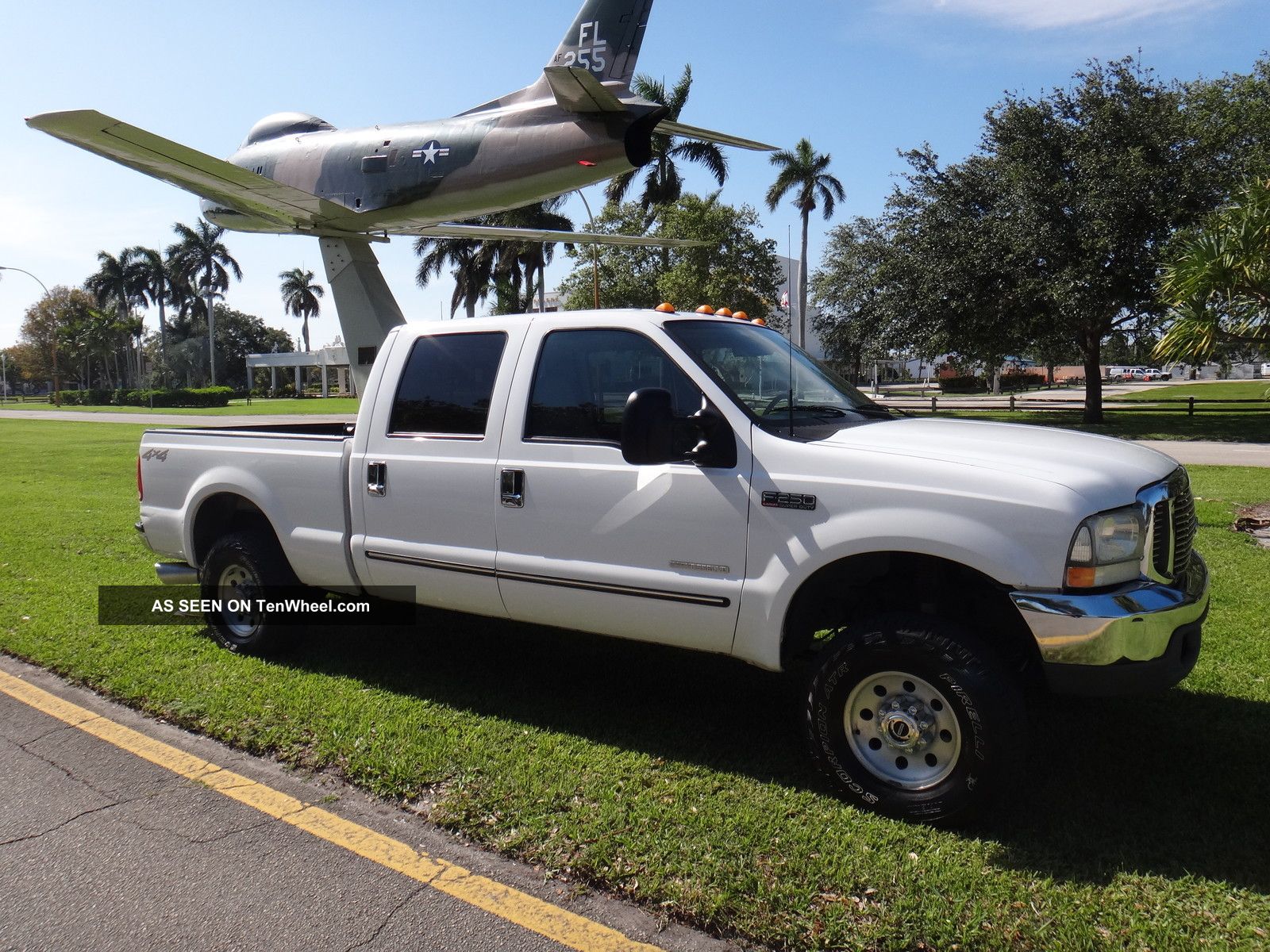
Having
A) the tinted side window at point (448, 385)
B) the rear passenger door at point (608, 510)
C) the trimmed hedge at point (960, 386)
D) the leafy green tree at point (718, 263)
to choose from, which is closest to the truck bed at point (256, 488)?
the tinted side window at point (448, 385)

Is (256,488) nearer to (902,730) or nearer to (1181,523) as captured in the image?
(902,730)

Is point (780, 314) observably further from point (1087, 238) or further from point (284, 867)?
point (284, 867)

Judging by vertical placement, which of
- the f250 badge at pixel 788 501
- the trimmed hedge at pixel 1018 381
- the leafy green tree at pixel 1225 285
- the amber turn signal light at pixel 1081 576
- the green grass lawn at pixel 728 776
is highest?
the trimmed hedge at pixel 1018 381

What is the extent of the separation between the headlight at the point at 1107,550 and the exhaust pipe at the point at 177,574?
4.93 m

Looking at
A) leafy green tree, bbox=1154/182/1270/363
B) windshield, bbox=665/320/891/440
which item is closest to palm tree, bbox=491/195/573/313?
leafy green tree, bbox=1154/182/1270/363

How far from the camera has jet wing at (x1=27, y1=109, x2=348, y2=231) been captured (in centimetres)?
880

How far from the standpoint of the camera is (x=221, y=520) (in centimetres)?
581

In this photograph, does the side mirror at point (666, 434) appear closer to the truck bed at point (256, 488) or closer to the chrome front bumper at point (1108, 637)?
the chrome front bumper at point (1108, 637)

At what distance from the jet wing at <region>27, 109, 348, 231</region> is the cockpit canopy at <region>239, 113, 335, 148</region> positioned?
143 cm

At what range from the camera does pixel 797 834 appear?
3412 millimetres

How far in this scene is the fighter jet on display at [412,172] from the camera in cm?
1072

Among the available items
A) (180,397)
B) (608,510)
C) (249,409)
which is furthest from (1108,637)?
(180,397)

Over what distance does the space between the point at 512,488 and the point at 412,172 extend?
859 centimetres

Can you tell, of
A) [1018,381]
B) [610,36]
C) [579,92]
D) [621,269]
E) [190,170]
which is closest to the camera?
[190,170]
